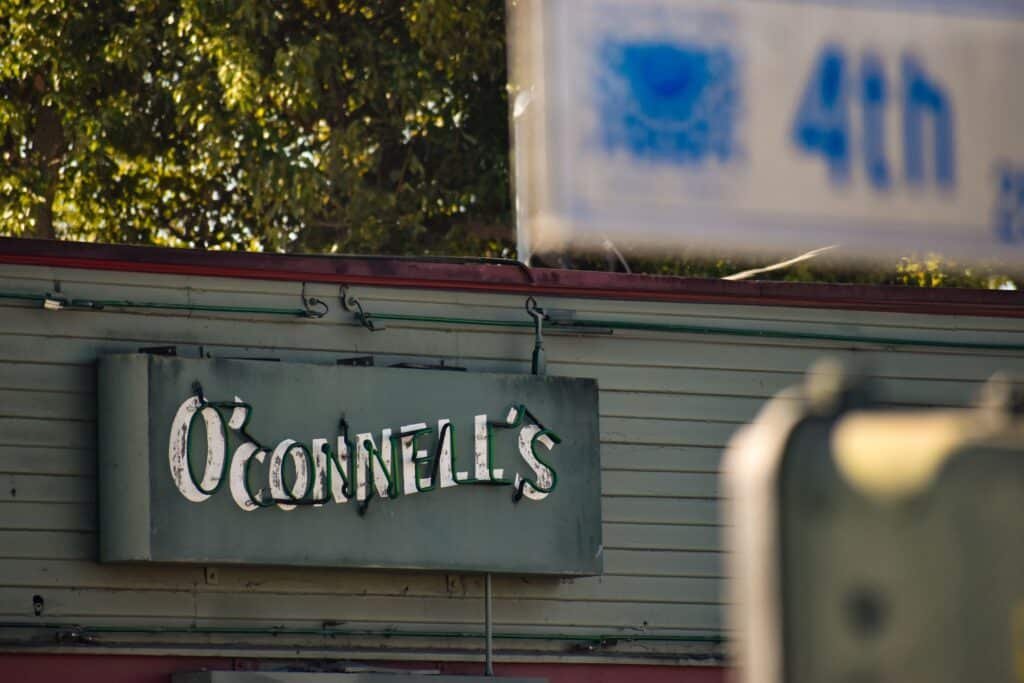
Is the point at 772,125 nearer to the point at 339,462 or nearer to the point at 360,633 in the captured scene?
the point at 339,462

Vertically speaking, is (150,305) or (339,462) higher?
(150,305)

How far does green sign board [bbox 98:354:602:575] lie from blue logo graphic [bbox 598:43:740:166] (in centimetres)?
863

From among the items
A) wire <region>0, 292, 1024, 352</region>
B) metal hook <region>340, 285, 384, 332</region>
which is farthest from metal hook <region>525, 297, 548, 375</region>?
metal hook <region>340, 285, 384, 332</region>

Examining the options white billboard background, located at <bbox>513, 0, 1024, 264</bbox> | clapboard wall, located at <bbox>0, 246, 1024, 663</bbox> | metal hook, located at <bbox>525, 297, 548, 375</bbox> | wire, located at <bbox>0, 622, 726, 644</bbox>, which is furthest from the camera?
metal hook, located at <bbox>525, 297, 548, 375</bbox>

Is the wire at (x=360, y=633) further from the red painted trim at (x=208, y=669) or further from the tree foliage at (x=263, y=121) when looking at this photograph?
the tree foliage at (x=263, y=121)

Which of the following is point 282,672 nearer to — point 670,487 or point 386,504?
point 386,504

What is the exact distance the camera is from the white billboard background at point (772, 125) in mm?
1761

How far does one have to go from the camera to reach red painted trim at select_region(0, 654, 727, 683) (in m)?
9.95

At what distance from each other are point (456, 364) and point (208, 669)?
7.74 ft

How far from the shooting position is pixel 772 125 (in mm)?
1840

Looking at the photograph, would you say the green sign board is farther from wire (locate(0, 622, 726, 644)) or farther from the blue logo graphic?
the blue logo graphic

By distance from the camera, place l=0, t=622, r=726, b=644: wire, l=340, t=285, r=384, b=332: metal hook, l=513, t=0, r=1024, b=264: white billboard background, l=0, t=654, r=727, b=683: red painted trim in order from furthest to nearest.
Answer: l=340, t=285, r=384, b=332: metal hook < l=0, t=622, r=726, b=644: wire < l=0, t=654, r=727, b=683: red painted trim < l=513, t=0, r=1024, b=264: white billboard background

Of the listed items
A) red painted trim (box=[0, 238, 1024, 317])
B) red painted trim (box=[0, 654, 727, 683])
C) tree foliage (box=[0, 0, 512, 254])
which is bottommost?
red painted trim (box=[0, 654, 727, 683])

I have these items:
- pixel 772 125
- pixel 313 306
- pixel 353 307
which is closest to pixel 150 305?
pixel 313 306
